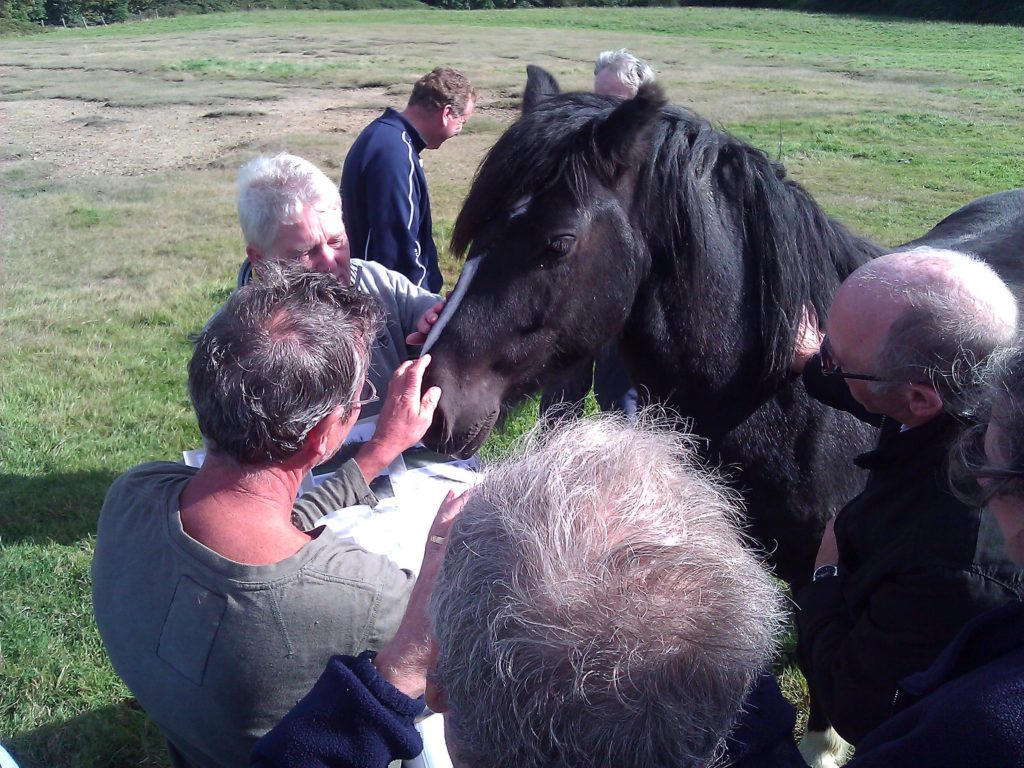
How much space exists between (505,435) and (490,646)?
3.75 meters

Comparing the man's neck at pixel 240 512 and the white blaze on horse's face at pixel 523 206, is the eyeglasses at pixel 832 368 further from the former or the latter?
the man's neck at pixel 240 512

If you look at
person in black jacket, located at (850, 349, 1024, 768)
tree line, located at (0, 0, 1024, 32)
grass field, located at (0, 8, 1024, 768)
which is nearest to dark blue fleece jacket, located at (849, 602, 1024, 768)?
person in black jacket, located at (850, 349, 1024, 768)

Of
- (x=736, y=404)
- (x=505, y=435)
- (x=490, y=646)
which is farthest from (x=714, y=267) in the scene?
(x=505, y=435)

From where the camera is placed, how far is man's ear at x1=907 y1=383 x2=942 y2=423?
1645mm

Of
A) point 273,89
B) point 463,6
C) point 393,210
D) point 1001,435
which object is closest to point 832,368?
point 1001,435

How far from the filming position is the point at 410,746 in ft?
3.90

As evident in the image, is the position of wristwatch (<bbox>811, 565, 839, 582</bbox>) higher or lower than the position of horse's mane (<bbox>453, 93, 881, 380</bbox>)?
lower

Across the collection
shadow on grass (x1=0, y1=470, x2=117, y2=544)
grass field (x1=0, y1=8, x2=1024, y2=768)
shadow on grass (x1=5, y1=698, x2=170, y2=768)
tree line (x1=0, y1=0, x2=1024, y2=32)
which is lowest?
shadow on grass (x1=5, y1=698, x2=170, y2=768)

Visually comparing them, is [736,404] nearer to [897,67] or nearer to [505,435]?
[505,435]

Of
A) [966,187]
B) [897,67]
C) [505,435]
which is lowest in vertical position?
[505,435]

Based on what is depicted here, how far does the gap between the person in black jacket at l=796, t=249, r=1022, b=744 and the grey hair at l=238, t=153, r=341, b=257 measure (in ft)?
5.73

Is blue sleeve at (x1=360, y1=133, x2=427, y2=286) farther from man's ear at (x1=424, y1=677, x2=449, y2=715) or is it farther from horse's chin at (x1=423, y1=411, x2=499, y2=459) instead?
man's ear at (x1=424, y1=677, x2=449, y2=715)

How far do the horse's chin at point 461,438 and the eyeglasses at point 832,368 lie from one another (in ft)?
3.09

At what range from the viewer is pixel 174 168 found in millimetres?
14664
